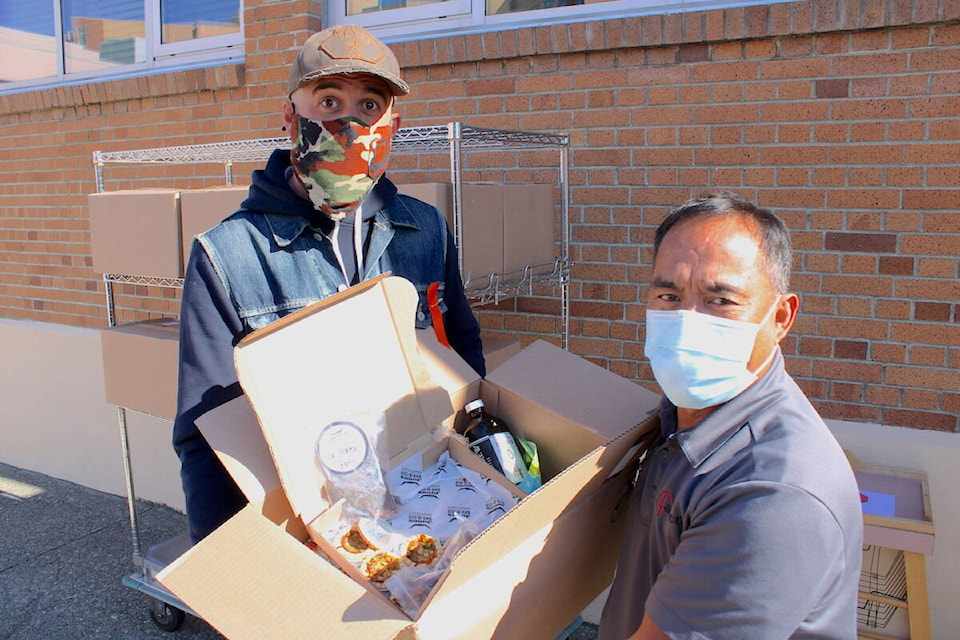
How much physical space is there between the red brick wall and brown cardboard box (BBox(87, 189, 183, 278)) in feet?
4.21

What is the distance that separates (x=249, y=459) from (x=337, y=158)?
2.61 feet

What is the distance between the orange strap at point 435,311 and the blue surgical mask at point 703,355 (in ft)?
2.75

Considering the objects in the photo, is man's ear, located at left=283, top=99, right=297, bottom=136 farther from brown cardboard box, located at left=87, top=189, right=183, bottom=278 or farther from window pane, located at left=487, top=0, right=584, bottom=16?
window pane, located at left=487, top=0, right=584, bottom=16

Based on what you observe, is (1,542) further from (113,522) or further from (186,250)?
(186,250)

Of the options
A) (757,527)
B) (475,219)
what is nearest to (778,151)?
(475,219)

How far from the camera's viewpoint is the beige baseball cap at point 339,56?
5.56ft

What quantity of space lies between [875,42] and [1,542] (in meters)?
4.90

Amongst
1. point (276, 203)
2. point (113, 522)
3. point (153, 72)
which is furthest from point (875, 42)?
point (113, 522)

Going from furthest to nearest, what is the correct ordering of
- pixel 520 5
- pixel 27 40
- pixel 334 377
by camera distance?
pixel 27 40 < pixel 520 5 < pixel 334 377

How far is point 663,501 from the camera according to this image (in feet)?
4.46

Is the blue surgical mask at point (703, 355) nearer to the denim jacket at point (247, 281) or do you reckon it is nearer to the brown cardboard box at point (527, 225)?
the denim jacket at point (247, 281)

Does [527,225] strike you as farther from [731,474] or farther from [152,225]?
[731,474]

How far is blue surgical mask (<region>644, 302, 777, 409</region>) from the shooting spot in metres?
1.33

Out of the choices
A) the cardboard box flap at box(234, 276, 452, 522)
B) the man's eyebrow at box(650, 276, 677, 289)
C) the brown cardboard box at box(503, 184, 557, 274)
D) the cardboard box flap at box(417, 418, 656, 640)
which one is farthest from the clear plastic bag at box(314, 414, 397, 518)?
the brown cardboard box at box(503, 184, 557, 274)
